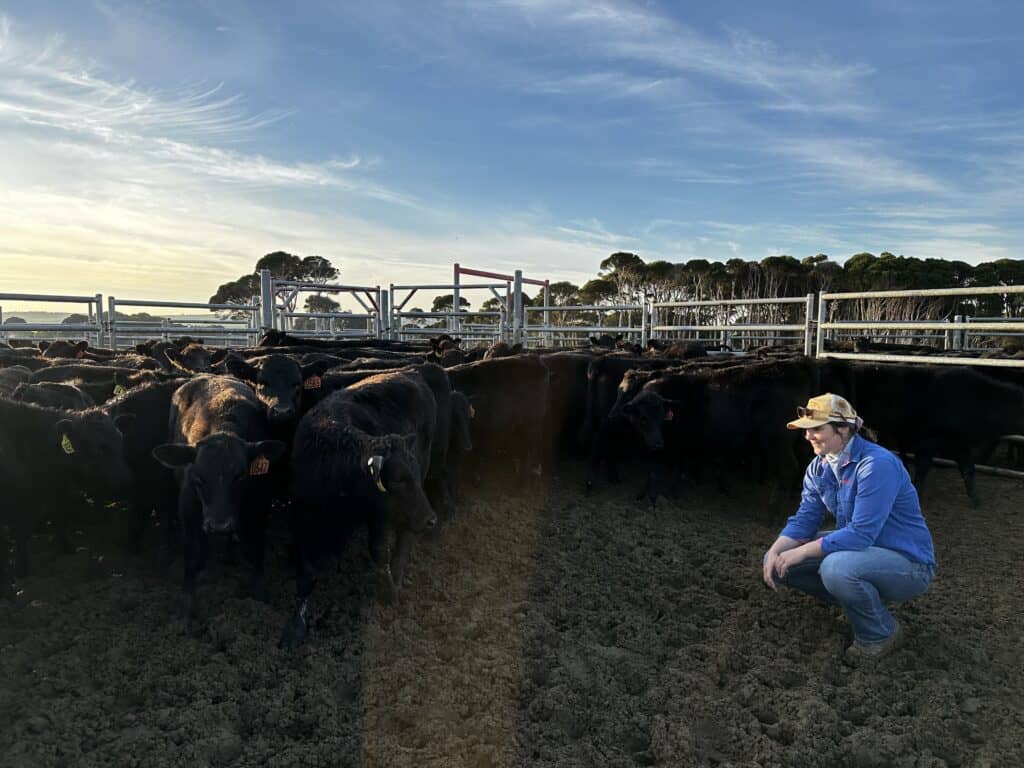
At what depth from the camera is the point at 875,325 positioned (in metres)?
8.30

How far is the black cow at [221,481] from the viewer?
4.03m

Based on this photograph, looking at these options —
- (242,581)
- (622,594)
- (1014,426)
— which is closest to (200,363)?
(242,581)

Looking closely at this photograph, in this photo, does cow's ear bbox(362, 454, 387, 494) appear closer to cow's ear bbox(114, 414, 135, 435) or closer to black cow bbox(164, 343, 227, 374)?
cow's ear bbox(114, 414, 135, 435)

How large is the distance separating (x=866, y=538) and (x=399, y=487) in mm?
2599

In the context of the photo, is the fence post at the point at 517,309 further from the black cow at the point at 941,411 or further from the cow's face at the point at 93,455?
the cow's face at the point at 93,455

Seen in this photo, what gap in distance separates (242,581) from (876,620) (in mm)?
3859

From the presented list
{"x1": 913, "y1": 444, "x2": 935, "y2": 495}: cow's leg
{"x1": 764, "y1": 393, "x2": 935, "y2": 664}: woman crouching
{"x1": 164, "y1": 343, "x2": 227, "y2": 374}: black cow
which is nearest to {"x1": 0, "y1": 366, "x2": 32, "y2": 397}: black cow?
{"x1": 164, "y1": 343, "x2": 227, "y2": 374}: black cow

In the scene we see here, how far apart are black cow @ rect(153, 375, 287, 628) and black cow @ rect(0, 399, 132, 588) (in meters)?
0.58

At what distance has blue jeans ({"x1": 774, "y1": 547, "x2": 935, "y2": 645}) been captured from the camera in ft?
12.0

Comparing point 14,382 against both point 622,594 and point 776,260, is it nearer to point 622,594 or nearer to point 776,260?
point 622,594

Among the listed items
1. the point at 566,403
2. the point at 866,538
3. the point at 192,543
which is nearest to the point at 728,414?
the point at 566,403

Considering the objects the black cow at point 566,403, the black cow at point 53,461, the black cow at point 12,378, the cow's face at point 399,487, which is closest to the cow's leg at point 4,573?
the black cow at point 53,461

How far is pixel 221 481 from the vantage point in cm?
404

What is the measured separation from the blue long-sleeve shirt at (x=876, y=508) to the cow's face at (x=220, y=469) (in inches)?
132
